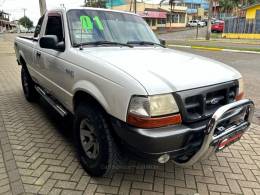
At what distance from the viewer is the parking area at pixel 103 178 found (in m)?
3.09

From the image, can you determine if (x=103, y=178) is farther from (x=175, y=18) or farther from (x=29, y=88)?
(x=175, y=18)

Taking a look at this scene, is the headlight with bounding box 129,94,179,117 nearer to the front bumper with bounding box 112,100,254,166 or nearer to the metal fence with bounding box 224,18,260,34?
the front bumper with bounding box 112,100,254,166

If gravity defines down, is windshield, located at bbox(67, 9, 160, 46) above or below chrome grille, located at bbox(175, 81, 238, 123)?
above

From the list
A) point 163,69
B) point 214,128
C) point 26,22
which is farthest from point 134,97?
point 26,22

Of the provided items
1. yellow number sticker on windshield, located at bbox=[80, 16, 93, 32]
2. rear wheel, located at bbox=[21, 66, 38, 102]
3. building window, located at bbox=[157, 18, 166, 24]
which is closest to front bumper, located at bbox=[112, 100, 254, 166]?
yellow number sticker on windshield, located at bbox=[80, 16, 93, 32]

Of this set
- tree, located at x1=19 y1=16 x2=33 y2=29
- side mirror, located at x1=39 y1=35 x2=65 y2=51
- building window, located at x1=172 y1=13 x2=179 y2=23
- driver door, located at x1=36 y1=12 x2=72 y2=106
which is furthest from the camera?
tree, located at x1=19 y1=16 x2=33 y2=29

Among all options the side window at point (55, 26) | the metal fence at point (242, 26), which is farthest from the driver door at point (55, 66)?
the metal fence at point (242, 26)

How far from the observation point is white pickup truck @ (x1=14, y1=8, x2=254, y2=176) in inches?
96.6

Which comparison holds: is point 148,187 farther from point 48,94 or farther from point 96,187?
point 48,94

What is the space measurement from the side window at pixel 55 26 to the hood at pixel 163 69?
806 millimetres

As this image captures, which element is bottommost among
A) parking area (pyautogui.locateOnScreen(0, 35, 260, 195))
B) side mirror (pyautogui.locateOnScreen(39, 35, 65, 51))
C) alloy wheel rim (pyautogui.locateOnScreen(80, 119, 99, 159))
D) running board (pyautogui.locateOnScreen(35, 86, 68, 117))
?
parking area (pyautogui.locateOnScreen(0, 35, 260, 195))

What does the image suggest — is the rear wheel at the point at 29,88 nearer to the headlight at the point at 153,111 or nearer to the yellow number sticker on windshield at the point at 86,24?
the yellow number sticker on windshield at the point at 86,24

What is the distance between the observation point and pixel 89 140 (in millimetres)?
3227

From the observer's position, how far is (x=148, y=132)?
242 centimetres
